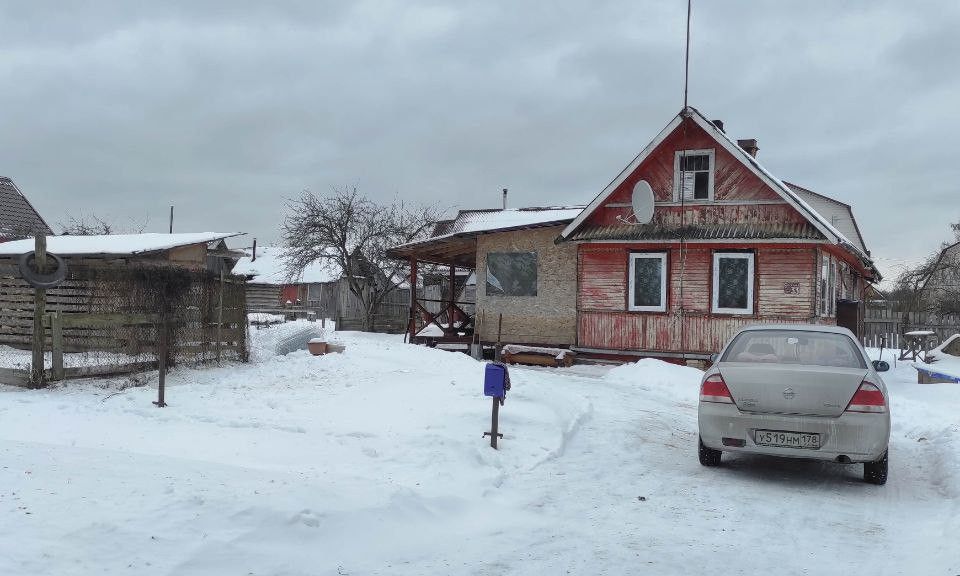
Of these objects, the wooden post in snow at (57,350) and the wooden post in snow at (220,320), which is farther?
the wooden post in snow at (220,320)

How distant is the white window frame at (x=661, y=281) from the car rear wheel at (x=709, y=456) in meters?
10.6

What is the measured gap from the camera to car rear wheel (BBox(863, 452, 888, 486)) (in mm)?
7043

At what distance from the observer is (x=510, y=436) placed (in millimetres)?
8242

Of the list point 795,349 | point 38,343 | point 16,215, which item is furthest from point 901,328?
point 16,215

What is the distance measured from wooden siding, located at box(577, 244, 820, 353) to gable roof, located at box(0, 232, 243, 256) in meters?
9.73

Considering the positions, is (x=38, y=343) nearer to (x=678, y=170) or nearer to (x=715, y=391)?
(x=715, y=391)

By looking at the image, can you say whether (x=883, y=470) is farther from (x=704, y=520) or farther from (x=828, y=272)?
(x=828, y=272)

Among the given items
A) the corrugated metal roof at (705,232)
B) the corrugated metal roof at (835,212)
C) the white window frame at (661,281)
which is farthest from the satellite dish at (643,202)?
the corrugated metal roof at (835,212)

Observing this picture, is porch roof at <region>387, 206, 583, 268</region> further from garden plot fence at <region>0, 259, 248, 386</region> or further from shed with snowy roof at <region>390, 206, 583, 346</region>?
garden plot fence at <region>0, 259, 248, 386</region>

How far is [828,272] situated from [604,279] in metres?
5.78

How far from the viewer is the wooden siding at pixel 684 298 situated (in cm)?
1714

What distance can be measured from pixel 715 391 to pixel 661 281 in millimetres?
11234

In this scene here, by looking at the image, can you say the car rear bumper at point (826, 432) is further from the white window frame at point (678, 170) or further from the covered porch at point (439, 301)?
the covered porch at point (439, 301)

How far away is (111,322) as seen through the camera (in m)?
11.2
